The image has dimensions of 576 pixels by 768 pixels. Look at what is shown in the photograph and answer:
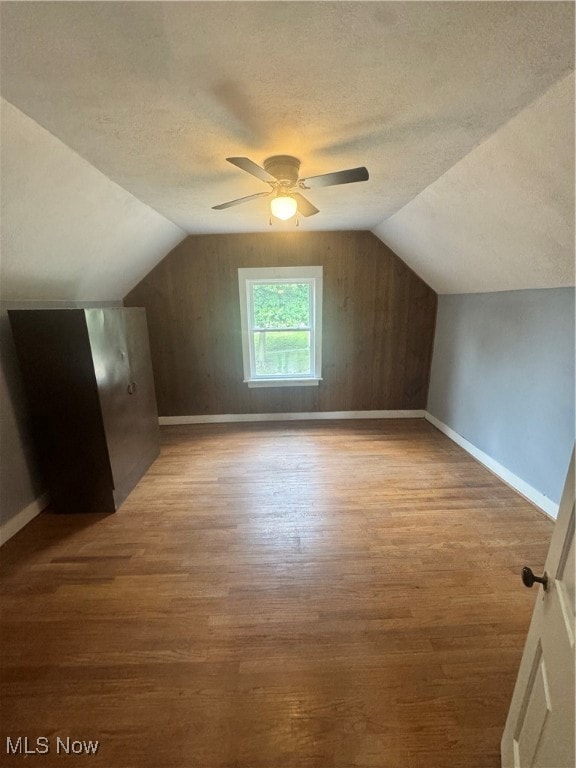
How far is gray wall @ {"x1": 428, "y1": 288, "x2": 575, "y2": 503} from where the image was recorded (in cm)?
225

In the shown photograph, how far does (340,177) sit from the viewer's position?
160cm

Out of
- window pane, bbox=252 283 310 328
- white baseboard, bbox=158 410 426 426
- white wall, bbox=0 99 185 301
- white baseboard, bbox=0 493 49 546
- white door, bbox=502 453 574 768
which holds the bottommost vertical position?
white baseboard, bbox=0 493 49 546

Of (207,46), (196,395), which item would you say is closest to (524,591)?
(207,46)

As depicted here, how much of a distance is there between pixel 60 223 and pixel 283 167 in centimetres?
146

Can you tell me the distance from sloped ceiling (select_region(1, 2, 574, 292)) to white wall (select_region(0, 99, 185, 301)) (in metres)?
0.11

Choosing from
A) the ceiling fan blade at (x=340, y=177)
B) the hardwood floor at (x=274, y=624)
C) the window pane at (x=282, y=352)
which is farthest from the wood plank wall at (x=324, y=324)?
the ceiling fan blade at (x=340, y=177)

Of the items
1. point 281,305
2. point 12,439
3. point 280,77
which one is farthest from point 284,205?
point 12,439

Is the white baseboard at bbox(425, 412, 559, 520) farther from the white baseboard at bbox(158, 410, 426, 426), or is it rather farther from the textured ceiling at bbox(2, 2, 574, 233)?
the textured ceiling at bbox(2, 2, 574, 233)

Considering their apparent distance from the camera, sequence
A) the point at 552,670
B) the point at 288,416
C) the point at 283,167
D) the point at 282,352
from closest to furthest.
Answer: the point at 552,670 → the point at 283,167 → the point at 282,352 → the point at 288,416

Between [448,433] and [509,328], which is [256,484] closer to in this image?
[448,433]

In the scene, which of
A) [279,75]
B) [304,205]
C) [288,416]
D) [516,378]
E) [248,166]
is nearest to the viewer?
[279,75]

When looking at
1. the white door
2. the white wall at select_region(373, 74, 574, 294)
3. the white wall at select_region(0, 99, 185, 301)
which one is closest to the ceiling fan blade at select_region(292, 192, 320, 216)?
the white wall at select_region(373, 74, 574, 294)

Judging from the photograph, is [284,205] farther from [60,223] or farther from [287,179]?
[60,223]

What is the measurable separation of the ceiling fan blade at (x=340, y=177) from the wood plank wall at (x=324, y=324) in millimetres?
2189
